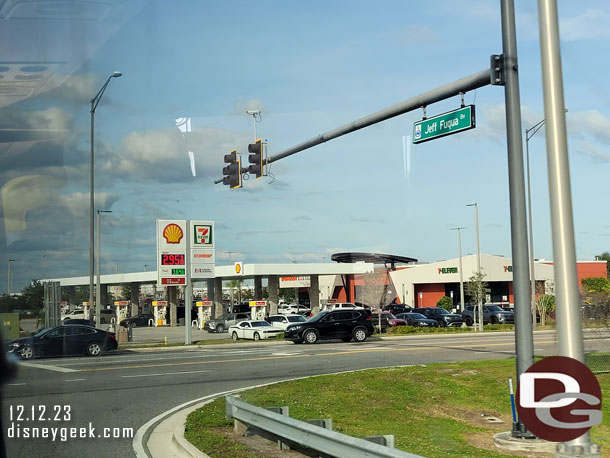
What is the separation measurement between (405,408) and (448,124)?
5.25 meters

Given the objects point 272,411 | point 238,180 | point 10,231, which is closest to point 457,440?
point 272,411

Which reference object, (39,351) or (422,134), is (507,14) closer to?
(422,134)

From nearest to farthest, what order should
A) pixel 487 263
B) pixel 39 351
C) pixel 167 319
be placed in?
pixel 39 351
pixel 487 263
pixel 167 319

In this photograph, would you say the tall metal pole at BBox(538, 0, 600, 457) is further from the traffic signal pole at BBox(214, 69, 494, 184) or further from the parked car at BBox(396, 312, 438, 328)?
the parked car at BBox(396, 312, 438, 328)

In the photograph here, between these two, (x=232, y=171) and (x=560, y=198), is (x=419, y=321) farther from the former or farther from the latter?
(x=560, y=198)

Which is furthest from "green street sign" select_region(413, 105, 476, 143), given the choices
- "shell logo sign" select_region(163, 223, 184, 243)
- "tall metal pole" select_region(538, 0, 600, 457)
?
"tall metal pole" select_region(538, 0, 600, 457)

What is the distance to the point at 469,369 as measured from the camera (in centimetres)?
1580

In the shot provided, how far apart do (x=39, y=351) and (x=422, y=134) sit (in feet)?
30.4

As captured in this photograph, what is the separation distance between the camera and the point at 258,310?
179 ft

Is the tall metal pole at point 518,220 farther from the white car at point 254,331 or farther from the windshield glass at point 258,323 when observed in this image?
the windshield glass at point 258,323

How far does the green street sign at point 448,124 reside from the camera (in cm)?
1236

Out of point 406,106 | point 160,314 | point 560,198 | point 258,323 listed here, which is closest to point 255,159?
point 406,106

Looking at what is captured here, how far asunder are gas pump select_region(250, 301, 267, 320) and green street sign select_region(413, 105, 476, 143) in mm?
38730

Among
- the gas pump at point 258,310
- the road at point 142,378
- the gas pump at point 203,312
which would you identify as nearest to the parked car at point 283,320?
the road at point 142,378
